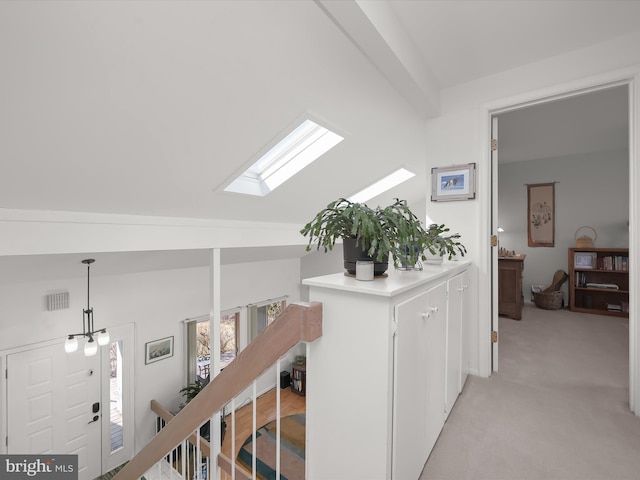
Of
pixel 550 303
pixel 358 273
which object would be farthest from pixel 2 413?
pixel 550 303

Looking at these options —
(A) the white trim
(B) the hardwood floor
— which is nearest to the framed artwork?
(A) the white trim

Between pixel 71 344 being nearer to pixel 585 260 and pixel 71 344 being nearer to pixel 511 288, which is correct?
pixel 511 288

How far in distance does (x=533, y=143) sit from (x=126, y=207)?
193 inches

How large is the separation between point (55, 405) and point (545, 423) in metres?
4.82

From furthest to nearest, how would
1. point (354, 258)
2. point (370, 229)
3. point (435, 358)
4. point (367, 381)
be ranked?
point (435, 358)
point (354, 258)
point (370, 229)
point (367, 381)

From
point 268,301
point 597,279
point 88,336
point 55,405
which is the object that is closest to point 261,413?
point 268,301

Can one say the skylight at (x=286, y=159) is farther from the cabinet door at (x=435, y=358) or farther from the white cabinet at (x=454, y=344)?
the cabinet door at (x=435, y=358)

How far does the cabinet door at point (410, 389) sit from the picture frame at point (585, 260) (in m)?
4.69

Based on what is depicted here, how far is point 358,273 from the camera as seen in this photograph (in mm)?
1077

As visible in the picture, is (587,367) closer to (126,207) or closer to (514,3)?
(514,3)

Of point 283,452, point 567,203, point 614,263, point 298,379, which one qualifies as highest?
point 567,203

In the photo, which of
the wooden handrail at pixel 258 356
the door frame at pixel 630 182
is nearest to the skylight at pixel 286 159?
the door frame at pixel 630 182

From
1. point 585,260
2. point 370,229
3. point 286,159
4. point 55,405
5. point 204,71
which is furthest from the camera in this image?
point 585,260

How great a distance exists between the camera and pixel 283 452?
314cm
